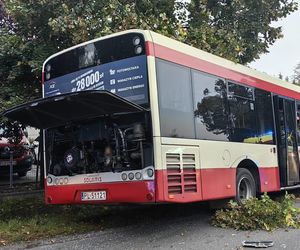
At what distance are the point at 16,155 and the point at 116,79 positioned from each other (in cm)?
801

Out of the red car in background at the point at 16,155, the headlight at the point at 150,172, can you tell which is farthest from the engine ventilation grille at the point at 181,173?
the red car in background at the point at 16,155

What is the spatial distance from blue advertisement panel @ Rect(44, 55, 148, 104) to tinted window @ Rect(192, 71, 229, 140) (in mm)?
1245

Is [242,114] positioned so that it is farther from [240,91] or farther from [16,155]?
[16,155]

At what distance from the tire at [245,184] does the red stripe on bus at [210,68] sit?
6.09 feet

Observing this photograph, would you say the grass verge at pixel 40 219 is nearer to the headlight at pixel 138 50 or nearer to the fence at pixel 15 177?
the fence at pixel 15 177

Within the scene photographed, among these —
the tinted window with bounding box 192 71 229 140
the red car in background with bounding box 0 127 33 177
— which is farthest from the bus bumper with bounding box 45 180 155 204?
the red car in background with bounding box 0 127 33 177

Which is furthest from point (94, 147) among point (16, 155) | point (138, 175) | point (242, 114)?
point (16, 155)

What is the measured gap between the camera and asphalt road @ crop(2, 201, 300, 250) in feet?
23.8

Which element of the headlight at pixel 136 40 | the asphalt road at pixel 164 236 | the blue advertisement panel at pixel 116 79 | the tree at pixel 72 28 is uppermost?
the tree at pixel 72 28

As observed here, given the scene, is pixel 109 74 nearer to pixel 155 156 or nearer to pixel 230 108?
pixel 155 156

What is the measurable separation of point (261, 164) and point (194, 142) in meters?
2.91

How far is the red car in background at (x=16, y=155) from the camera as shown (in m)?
14.3

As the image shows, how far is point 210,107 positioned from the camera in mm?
8703

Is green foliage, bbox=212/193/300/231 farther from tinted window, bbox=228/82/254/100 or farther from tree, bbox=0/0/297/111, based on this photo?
tree, bbox=0/0/297/111
